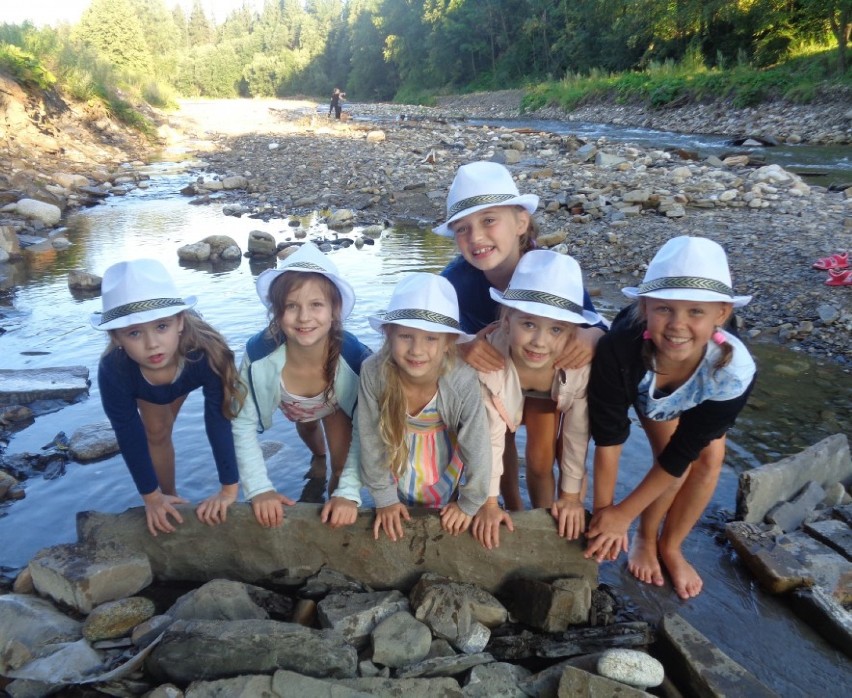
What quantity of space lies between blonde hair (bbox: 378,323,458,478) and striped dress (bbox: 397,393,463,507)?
0.33 ft

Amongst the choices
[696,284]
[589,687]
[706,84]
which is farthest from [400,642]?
[706,84]

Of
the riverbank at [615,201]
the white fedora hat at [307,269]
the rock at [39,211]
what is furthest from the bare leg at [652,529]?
the rock at [39,211]

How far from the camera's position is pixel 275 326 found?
3074 mm

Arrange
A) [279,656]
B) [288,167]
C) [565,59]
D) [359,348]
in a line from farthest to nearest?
[565,59]
[288,167]
[359,348]
[279,656]

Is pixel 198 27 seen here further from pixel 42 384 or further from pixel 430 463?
pixel 430 463

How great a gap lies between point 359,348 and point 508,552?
1219mm

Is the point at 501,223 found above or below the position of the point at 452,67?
below

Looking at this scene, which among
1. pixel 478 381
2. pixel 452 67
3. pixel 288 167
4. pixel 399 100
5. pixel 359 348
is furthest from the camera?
pixel 399 100

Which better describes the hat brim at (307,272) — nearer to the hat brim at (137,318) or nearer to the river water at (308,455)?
the hat brim at (137,318)

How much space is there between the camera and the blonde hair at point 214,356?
120 inches

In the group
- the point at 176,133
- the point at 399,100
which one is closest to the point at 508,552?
the point at 176,133

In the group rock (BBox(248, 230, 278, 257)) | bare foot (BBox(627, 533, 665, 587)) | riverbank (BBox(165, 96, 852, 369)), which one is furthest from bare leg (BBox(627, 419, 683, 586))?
rock (BBox(248, 230, 278, 257))

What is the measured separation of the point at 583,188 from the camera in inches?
433

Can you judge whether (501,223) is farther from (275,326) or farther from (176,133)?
(176,133)
